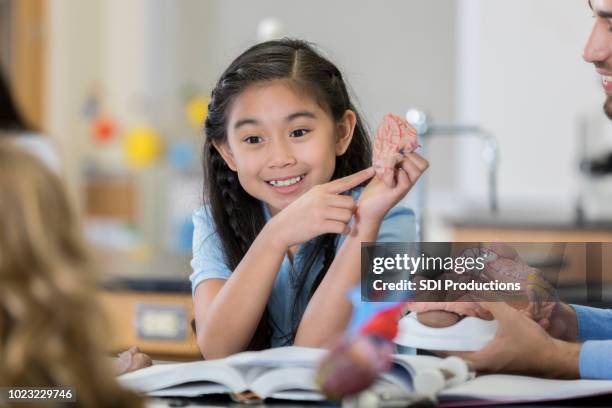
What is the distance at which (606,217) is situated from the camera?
154 inches

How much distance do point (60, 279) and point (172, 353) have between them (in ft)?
4.89

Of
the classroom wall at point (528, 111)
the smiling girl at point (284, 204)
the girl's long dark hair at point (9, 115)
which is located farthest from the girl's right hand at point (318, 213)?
the classroom wall at point (528, 111)

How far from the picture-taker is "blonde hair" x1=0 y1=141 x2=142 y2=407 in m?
0.66

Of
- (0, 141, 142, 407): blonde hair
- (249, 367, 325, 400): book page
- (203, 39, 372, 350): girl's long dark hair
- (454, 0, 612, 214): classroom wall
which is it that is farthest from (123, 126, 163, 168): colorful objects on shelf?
(0, 141, 142, 407): blonde hair

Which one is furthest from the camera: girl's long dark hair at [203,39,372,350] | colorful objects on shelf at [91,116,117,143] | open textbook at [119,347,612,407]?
colorful objects on shelf at [91,116,117,143]

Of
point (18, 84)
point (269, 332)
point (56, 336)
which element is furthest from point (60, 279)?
point (18, 84)

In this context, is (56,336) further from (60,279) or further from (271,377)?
(271,377)

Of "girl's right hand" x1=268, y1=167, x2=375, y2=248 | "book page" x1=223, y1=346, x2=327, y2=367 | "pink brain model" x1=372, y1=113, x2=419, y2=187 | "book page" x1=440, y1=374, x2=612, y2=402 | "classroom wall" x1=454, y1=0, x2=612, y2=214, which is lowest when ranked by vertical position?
"book page" x1=440, y1=374, x2=612, y2=402

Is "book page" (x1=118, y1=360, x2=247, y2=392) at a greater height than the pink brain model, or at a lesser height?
lesser

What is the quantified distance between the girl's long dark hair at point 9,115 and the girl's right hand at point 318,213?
0.31 metres

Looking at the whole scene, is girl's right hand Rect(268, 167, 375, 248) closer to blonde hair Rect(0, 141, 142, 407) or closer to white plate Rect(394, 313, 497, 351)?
white plate Rect(394, 313, 497, 351)

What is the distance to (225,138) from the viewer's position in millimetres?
1156

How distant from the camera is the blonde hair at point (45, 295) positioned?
0.66 m

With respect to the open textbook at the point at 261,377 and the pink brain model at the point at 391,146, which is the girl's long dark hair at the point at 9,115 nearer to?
the open textbook at the point at 261,377
